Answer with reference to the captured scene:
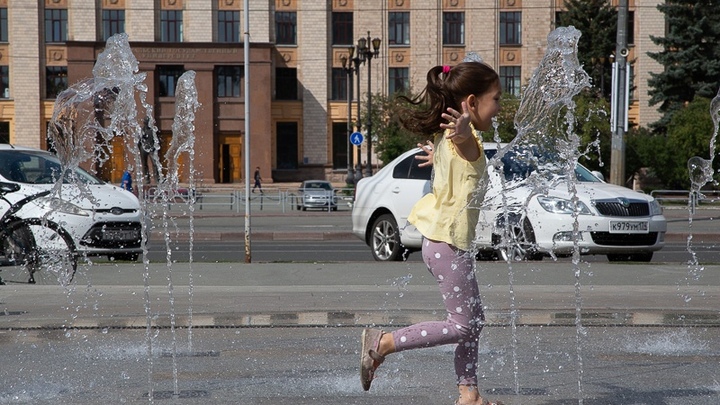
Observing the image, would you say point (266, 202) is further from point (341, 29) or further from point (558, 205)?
point (558, 205)

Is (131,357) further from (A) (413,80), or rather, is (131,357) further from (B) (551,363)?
(A) (413,80)

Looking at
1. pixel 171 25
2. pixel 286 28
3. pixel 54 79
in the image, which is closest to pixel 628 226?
pixel 286 28

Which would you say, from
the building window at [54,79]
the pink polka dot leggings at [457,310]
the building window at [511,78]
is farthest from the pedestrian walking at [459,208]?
the building window at [54,79]

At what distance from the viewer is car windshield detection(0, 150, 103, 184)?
13.8 m

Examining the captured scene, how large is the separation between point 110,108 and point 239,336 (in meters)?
2.99

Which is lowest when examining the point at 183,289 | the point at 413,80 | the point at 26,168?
the point at 183,289

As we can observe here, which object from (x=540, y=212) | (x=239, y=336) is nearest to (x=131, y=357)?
(x=239, y=336)

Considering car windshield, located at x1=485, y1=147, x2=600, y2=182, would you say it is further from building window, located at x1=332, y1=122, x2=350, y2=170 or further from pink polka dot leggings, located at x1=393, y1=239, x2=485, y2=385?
building window, located at x1=332, y1=122, x2=350, y2=170

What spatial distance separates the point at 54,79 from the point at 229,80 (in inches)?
406

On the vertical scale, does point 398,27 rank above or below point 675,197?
above

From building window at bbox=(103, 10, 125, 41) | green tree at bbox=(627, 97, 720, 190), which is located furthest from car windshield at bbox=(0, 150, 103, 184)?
building window at bbox=(103, 10, 125, 41)

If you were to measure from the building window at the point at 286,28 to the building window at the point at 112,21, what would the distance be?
29.4 ft

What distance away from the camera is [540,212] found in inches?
510

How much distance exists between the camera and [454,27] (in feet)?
203
